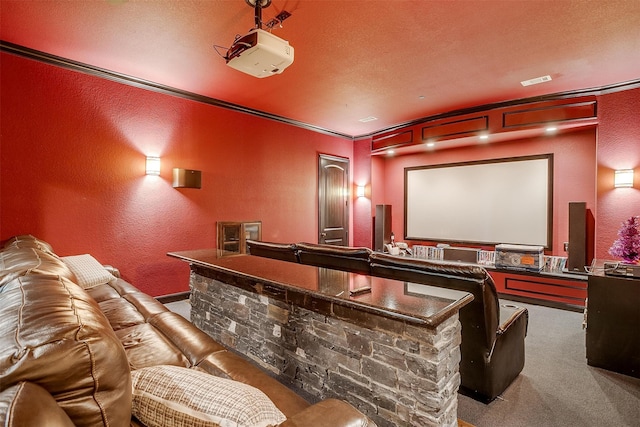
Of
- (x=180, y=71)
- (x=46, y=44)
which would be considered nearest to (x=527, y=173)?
(x=180, y=71)

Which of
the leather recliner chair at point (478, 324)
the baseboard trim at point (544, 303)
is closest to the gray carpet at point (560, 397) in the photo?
the leather recliner chair at point (478, 324)

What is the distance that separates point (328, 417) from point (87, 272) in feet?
9.68

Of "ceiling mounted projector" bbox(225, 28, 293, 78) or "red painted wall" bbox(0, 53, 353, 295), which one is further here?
"red painted wall" bbox(0, 53, 353, 295)

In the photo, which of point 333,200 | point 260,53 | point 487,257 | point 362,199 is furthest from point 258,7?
point 362,199

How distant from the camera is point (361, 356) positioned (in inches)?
63.5

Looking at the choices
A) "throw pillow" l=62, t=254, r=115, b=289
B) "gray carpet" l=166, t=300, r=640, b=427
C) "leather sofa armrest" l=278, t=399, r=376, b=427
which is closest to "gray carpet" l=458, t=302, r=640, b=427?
"gray carpet" l=166, t=300, r=640, b=427

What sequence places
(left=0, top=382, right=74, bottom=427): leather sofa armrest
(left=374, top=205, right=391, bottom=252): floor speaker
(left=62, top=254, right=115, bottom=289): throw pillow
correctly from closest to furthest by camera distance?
(left=0, top=382, right=74, bottom=427): leather sofa armrest, (left=62, top=254, right=115, bottom=289): throw pillow, (left=374, top=205, right=391, bottom=252): floor speaker

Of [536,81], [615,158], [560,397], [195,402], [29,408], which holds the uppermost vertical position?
[536,81]

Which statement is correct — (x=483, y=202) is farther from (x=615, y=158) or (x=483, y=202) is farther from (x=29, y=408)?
(x=29, y=408)

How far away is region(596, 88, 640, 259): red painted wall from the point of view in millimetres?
3764

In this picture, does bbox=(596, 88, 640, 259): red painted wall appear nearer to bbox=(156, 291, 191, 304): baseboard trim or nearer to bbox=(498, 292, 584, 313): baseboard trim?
bbox=(498, 292, 584, 313): baseboard trim

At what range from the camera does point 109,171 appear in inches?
148

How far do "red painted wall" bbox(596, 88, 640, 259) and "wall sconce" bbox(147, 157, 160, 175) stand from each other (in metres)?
Result: 5.58

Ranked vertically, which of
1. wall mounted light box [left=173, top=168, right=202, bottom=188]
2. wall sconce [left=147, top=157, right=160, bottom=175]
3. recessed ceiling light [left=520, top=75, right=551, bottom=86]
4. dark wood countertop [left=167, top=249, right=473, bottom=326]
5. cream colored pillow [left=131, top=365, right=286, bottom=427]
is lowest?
cream colored pillow [left=131, top=365, right=286, bottom=427]
